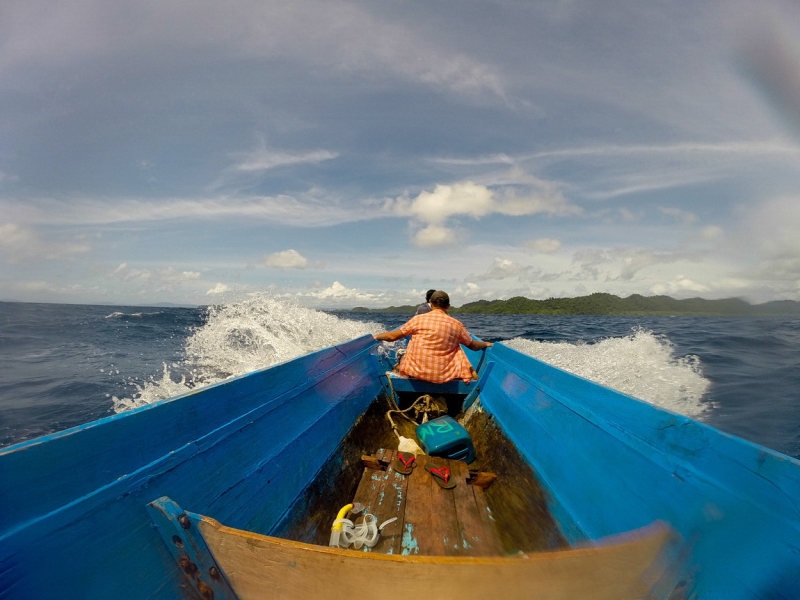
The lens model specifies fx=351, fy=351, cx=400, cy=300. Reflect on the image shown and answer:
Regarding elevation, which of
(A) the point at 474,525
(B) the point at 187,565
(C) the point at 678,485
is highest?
(C) the point at 678,485

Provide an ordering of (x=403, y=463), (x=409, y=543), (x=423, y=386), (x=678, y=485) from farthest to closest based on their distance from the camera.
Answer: (x=423, y=386), (x=403, y=463), (x=409, y=543), (x=678, y=485)

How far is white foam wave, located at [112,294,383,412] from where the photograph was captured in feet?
30.1

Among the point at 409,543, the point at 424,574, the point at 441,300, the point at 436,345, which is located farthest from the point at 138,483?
the point at 441,300

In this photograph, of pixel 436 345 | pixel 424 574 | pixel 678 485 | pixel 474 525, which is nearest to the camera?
pixel 424 574

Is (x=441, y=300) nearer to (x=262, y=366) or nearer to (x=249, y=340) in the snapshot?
(x=262, y=366)

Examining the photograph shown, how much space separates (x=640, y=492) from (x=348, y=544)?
5.44 feet

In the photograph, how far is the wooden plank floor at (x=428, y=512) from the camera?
2.21 metres

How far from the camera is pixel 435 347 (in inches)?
191

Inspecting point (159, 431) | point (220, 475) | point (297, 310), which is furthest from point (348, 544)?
point (297, 310)

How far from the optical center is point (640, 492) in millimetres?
1890

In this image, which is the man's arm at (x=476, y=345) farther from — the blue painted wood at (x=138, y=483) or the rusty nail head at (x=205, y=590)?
the rusty nail head at (x=205, y=590)

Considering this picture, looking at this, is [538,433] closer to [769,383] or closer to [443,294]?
[443,294]

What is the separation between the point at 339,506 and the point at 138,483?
1.82 meters

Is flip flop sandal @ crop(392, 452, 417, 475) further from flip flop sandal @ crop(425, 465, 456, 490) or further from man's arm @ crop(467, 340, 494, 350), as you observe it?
man's arm @ crop(467, 340, 494, 350)
